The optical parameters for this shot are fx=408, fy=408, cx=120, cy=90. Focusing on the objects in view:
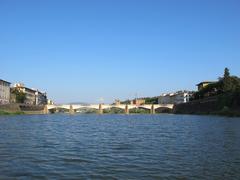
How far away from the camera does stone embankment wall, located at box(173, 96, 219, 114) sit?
117m

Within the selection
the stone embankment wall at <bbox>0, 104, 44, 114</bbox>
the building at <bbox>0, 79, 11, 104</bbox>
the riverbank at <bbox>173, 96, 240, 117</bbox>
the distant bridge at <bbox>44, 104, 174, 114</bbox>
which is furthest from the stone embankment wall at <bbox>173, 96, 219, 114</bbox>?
the building at <bbox>0, 79, 11, 104</bbox>

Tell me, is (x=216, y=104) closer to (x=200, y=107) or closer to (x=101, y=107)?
(x=200, y=107)

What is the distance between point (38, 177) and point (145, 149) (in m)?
10.0

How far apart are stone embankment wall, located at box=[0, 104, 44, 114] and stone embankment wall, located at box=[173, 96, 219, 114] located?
178 ft

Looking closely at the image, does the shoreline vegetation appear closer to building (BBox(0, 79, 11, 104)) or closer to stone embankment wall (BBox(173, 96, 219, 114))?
stone embankment wall (BBox(173, 96, 219, 114))

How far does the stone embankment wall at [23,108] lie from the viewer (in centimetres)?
13075

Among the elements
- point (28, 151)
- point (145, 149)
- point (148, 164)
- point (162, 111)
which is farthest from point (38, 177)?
point (162, 111)

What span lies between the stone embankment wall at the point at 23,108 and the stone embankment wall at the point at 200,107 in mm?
54178

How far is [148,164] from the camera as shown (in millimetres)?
17812

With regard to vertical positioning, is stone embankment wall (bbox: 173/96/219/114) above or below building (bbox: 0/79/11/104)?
below

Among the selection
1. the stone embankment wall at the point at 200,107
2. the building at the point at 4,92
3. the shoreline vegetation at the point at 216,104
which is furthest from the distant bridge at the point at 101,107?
the building at the point at 4,92

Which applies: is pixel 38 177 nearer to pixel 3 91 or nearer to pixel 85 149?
pixel 85 149

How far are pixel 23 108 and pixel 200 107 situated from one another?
6546 cm

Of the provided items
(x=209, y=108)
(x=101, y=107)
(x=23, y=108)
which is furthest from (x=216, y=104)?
(x=23, y=108)
